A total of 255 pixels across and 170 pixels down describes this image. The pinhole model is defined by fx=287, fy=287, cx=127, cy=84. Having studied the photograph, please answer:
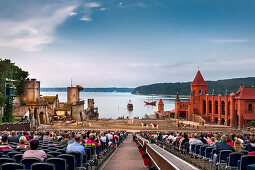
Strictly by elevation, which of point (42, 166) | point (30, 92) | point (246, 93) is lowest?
point (42, 166)

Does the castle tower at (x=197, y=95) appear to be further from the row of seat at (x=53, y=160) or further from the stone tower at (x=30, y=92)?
the row of seat at (x=53, y=160)

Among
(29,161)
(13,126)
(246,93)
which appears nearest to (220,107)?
(246,93)

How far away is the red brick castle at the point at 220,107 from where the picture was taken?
198ft

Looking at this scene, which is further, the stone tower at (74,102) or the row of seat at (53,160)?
the stone tower at (74,102)

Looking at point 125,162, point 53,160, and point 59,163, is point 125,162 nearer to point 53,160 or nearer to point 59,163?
point 59,163

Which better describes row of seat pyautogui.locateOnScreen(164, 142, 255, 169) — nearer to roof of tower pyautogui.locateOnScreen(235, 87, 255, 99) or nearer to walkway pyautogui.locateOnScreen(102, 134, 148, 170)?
walkway pyautogui.locateOnScreen(102, 134, 148, 170)

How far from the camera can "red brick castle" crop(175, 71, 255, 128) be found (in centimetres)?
6038

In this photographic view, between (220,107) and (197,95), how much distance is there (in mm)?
13796

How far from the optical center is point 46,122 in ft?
212

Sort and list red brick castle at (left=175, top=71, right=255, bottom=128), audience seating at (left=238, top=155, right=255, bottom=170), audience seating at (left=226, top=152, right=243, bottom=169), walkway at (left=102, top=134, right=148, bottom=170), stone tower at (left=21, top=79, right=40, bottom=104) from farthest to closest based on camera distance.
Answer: stone tower at (left=21, top=79, right=40, bottom=104)
red brick castle at (left=175, top=71, right=255, bottom=128)
walkway at (left=102, top=134, right=148, bottom=170)
audience seating at (left=226, top=152, right=243, bottom=169)
audience seating at (left=238, top=155, right=255, bottom=170)

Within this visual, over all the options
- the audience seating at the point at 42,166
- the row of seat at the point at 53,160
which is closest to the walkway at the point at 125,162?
the row of seat at the point at 53,160

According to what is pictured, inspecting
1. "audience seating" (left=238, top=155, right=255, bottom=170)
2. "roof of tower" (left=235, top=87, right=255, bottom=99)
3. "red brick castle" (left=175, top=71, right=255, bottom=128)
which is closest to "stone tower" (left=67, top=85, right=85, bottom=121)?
"red brick castle" (left=175, top=71, right=255, bottom=128)

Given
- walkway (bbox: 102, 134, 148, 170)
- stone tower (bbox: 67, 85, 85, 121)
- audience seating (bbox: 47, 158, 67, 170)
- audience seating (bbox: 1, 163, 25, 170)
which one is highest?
stone tower (bbox: 67, 85, 85, 121)

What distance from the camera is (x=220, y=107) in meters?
70.0
